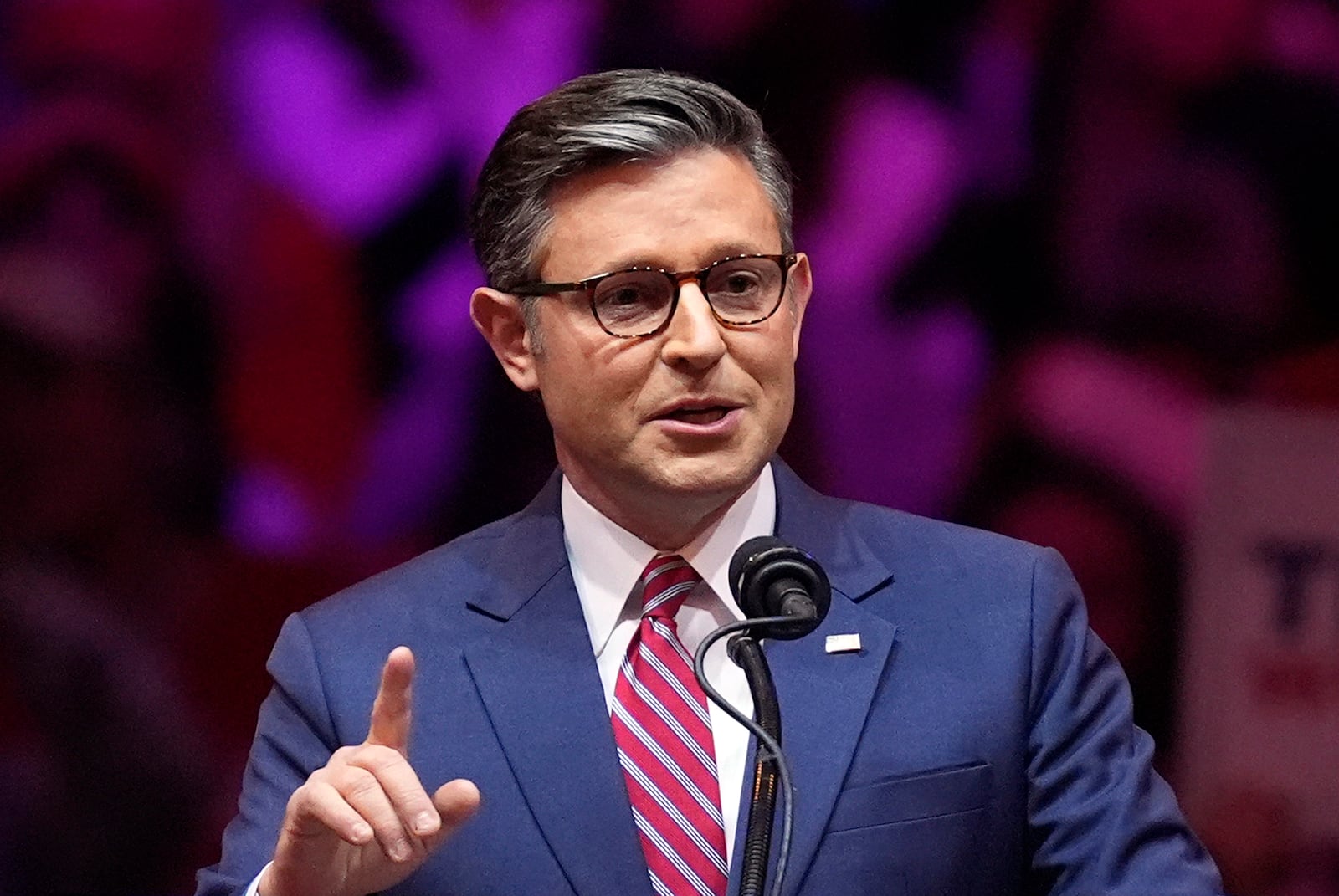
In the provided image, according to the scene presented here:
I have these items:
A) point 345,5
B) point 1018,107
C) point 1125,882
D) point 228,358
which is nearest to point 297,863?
point 1125,882

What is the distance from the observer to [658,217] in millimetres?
2084

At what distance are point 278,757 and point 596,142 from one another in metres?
0.84

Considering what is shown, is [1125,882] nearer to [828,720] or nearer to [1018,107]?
[828,720]

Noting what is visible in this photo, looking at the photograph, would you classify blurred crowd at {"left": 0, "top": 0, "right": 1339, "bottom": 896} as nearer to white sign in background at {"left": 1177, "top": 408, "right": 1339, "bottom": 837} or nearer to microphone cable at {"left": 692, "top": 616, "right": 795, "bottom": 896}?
white sign in background at {"left": 1177, "top": 408, "right": 1339, "bottom": 837}

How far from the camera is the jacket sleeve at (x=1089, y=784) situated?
6.33 feet

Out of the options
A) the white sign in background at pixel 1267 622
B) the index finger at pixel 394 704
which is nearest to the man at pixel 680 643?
the index finger at pixel 394 704

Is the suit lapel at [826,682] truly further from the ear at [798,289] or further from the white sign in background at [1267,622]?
the white sign in background at [1267,622]

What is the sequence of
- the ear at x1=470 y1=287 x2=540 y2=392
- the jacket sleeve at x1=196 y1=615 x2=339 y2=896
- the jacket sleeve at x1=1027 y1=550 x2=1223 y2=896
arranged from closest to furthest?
1. the jacket sleeve at x1=1027 y1=550 x2=1223 y2=896
2. the jacket sleeve at x1=196 y1=615 x2=339 y2=896
3. the ear at x1=470 y1=287 x2=540 y2=392

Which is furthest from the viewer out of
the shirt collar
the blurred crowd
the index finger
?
the blurred crowd

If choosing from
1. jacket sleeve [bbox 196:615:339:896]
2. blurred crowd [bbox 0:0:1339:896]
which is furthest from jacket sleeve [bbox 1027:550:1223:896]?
blurred crowd [bbox 0:0:1339:896]

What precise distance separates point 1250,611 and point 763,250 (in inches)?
55.6

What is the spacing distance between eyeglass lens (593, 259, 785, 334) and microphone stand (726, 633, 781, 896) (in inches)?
25.5

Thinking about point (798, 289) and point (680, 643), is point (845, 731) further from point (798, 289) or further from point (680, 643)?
point (798, 289)

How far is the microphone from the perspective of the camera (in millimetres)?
1521
